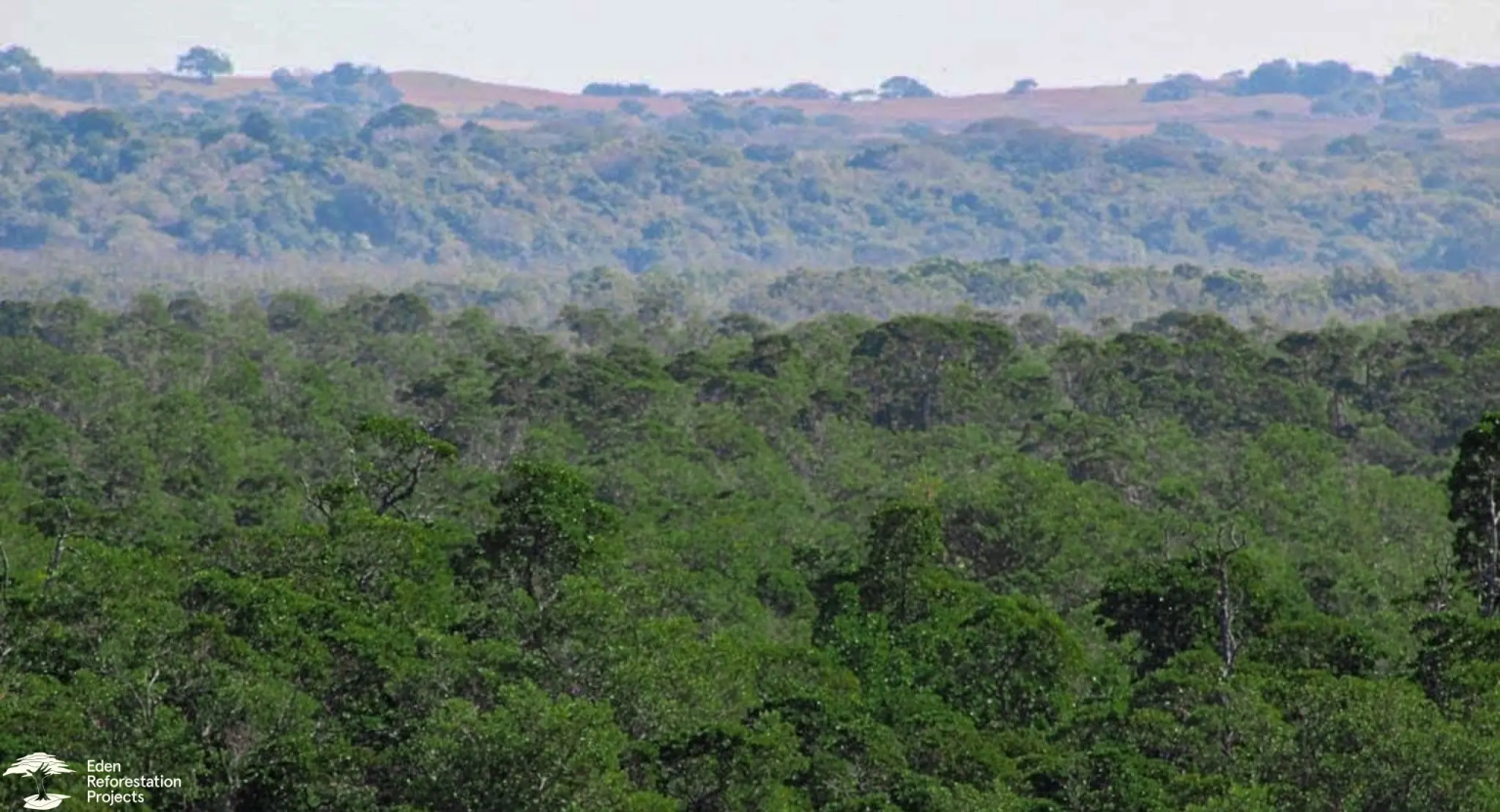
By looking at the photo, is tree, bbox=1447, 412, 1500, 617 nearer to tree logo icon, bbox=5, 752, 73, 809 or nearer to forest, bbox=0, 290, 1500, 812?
forest, bbox=0, 290, 1500, 812

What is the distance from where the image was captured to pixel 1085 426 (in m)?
82.6

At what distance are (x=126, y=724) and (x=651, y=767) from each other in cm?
844

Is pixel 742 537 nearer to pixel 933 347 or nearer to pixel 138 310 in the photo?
pixel 933 347

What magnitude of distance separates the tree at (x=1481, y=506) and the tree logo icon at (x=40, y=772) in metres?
28.7

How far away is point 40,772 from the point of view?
33.5 metres

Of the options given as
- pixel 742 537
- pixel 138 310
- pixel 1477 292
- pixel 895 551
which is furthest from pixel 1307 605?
pixel 1477 292

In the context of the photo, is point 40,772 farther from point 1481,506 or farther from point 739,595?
point 1481,506

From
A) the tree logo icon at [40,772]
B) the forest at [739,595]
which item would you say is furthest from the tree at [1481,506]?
the tree logo icon at [40,772]

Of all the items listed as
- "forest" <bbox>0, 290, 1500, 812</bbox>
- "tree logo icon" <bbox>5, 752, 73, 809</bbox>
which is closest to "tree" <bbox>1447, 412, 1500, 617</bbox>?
"forest" <bbox>0, 290, 1500, 812</bbox>

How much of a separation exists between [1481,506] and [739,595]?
53.2ft

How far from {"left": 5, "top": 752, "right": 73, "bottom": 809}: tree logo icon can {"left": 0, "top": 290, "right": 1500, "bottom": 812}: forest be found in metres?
0.36

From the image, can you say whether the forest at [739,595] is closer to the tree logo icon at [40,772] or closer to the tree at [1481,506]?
the tree at [1481,506]

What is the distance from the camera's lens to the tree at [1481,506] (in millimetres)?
49438

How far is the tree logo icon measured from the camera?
1282 inches
